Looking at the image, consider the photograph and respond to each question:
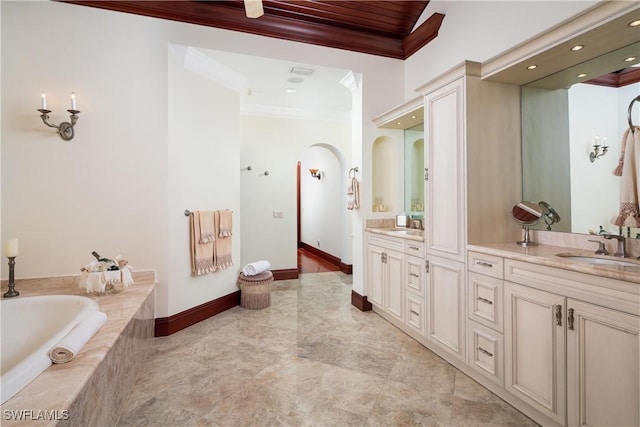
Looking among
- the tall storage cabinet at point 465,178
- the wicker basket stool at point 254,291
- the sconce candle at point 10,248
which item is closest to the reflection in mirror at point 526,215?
the tall storage cabinet at point 465,178

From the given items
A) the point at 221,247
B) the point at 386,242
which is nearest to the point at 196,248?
the point at 221,247

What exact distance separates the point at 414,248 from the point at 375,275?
76 centimetres

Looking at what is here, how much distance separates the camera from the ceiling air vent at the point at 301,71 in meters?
3.68

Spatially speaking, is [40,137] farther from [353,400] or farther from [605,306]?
[605,306]

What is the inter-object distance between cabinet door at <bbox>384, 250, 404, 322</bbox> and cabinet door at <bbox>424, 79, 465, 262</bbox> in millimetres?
466

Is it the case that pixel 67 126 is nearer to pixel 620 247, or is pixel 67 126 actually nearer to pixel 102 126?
pixel 102 126

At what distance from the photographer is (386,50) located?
3.63 metres

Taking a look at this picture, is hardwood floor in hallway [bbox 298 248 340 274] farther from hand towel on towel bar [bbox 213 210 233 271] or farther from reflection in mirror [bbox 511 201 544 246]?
reflection in mirror [bbox 511 201 544 246]

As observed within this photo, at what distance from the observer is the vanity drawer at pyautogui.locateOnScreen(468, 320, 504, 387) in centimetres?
192

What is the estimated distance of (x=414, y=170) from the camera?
3688 mm

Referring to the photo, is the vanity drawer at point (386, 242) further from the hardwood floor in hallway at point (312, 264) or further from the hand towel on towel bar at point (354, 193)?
the hardwood floor in hallway at point (312, 264)

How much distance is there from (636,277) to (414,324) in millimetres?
1727

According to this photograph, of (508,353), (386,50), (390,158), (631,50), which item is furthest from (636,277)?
(386,50)

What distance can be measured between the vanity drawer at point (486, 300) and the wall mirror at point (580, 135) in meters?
0.69
